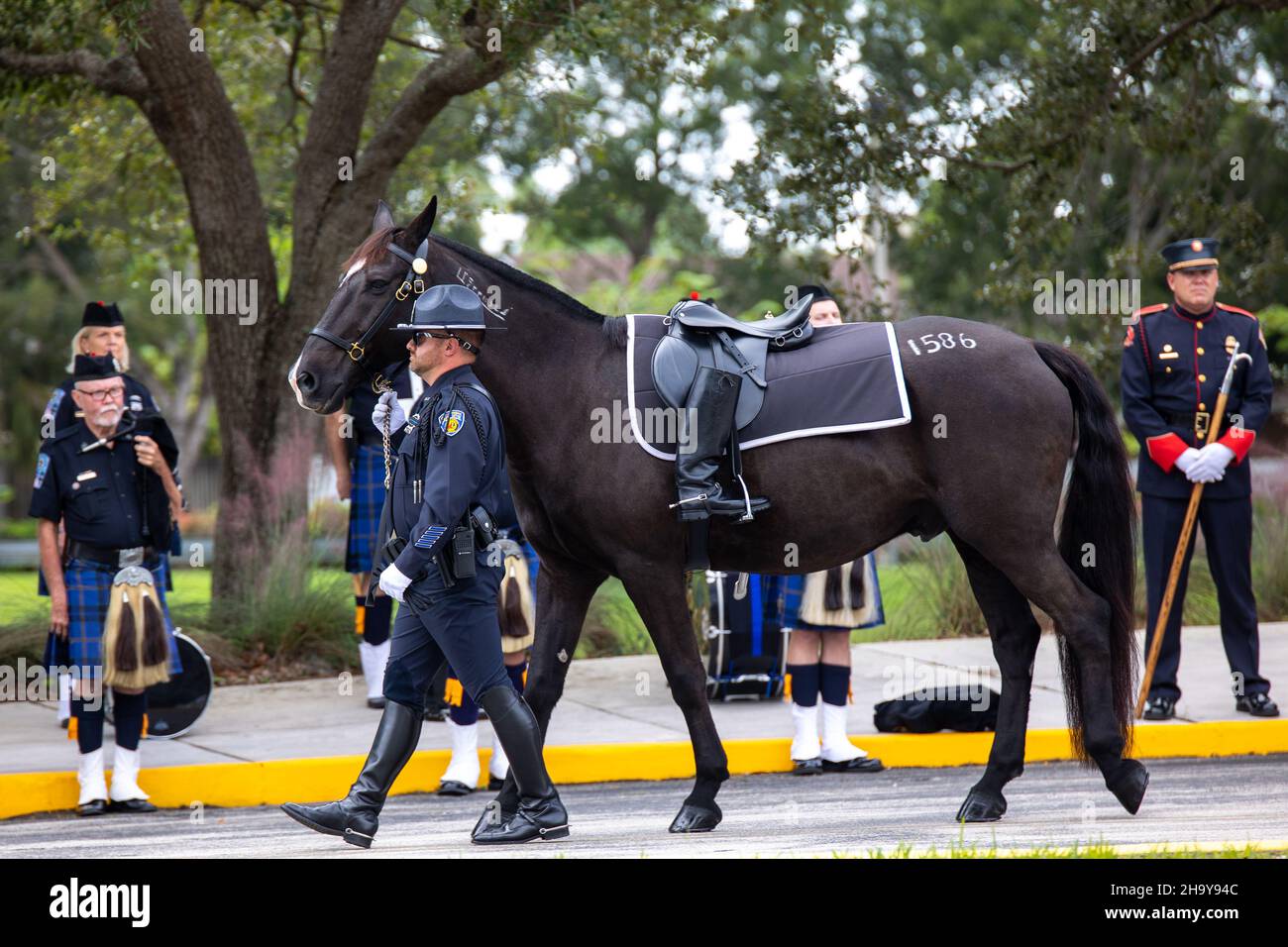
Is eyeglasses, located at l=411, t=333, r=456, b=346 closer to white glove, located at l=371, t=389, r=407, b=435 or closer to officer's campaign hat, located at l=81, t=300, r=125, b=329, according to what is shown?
white glove, located at l=371, t=389, r=407, b=435

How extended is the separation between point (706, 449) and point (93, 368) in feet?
10.6

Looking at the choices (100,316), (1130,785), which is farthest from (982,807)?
(100,316)

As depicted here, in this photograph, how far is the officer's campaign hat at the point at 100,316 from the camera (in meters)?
7.46

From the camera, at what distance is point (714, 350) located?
6113 millimetres

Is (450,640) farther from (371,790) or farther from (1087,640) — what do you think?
(1087,640)

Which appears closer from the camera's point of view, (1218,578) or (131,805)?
(131,805)

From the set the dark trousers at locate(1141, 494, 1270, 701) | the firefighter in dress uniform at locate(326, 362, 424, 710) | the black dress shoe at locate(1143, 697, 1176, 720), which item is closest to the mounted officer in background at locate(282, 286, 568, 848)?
the firefighter in dress uniform at locate(326, 362, 424, 710)

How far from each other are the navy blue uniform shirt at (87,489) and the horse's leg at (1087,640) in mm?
4038

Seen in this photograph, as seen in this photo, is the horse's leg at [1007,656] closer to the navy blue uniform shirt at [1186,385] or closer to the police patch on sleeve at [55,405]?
the navy blue uniform shirt at [1186,385]

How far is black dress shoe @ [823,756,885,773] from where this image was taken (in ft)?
26.0

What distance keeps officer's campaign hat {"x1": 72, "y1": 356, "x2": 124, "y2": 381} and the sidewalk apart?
74.7 inches
